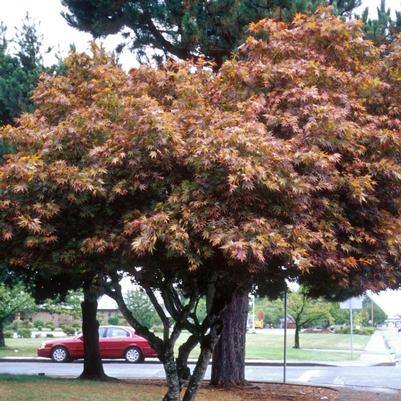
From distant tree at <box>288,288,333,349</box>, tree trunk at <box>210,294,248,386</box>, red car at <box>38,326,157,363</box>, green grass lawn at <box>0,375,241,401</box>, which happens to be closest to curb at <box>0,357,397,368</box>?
red car at <box>38,326,157,363</box>

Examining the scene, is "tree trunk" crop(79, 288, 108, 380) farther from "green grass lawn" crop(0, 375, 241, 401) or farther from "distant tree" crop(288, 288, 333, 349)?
"distant tree" crop(288, 288, 333, 349)

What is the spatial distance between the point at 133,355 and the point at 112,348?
0.79 meters

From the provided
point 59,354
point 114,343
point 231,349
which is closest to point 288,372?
point 114,343

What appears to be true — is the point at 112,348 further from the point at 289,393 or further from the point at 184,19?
the point at 184,19

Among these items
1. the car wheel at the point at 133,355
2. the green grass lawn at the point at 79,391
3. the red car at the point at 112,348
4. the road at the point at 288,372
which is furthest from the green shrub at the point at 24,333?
the green grass lawn at the point at 79,391

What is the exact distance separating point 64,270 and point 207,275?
174cm

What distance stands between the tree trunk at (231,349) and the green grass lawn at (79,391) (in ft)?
3.83

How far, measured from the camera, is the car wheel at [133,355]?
2523cm

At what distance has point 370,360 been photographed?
1129 inches

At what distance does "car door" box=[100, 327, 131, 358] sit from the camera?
82.8 feet

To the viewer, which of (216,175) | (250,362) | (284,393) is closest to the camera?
(216,175)

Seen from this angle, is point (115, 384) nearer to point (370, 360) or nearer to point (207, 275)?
point (207, 275)

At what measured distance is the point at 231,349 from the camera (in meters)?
15.2

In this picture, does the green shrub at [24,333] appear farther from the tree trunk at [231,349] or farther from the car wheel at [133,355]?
the tree trunk at [231,349]
